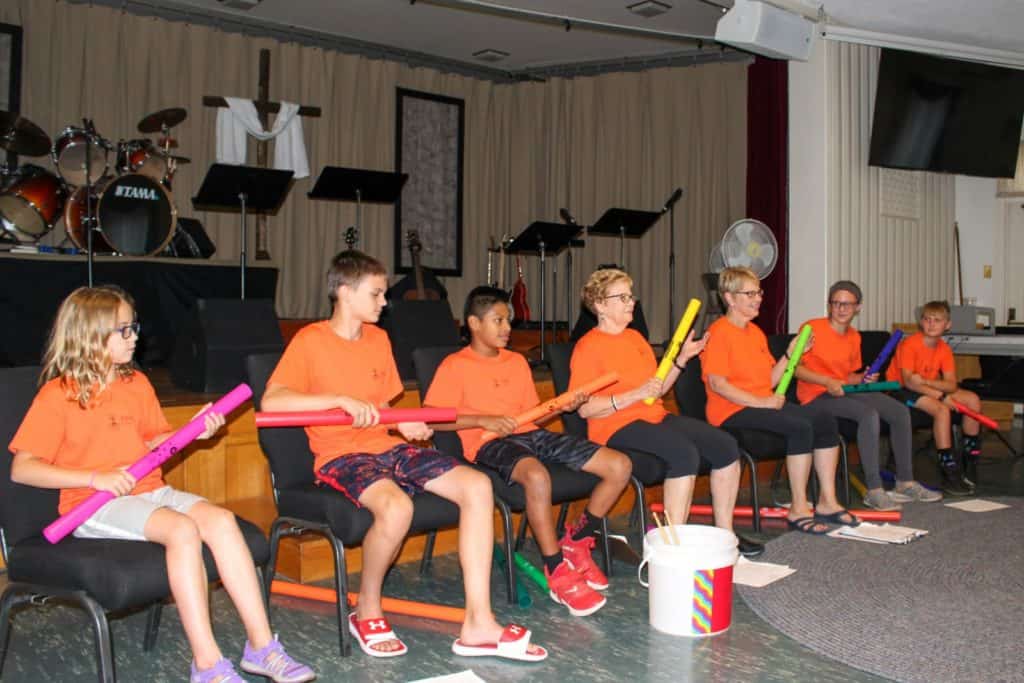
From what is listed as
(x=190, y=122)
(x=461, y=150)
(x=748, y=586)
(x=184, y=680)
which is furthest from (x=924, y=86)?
(x=184, y=680)

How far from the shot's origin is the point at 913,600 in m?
3.30

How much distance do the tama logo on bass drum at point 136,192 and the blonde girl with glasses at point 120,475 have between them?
3.65 m

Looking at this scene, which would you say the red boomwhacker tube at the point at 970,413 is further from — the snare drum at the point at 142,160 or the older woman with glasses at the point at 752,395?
the snare drum at the point at 142,160

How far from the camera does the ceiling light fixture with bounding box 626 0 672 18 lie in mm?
7586

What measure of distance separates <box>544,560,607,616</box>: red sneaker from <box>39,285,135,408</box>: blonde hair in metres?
1.53

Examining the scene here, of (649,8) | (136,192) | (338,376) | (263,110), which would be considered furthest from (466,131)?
(338,376)

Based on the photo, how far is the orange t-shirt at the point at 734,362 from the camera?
4188mm

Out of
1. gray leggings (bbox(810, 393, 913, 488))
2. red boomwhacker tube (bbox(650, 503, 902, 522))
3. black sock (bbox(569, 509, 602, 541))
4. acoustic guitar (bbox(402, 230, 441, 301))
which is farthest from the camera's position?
acoustic guitar (bbox(402, 230, 441, 301))

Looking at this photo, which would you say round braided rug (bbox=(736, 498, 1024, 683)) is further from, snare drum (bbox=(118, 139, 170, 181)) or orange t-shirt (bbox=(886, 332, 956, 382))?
snare drum (bbox=(118, 139, 170, 181))

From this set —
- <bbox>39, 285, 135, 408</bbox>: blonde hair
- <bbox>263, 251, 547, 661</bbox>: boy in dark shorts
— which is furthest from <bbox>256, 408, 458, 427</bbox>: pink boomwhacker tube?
<bbox>39, 285, 135, 408</bbox>: blonde hair

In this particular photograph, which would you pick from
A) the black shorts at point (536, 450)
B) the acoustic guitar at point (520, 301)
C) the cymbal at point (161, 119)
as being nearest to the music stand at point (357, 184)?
the cymbal at point (161, 119)

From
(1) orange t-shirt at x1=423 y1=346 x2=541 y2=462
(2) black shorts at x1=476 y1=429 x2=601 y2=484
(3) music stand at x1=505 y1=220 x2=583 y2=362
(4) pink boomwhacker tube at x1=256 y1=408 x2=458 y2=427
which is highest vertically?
(3) music stand at x1=505 y1=220 x2=583 y2=362

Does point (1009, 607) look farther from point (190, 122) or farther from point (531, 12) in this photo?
point (190, 122)

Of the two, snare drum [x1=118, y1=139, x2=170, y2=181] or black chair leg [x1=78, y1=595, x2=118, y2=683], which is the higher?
snare drum [x1=118, y1=139, x2=170, y2=181]
